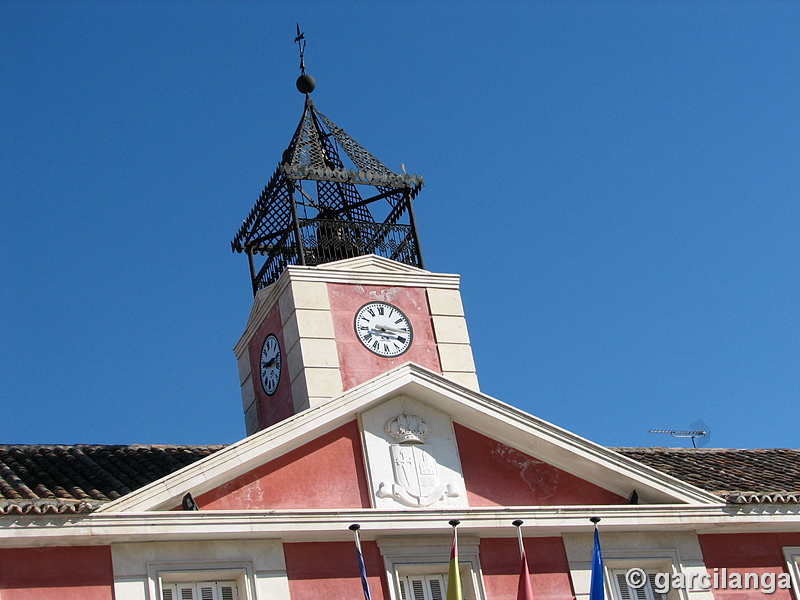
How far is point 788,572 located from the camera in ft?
67.6

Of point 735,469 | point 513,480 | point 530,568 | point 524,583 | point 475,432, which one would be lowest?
point 524,583

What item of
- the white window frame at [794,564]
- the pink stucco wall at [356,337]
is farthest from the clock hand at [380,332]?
the white window frame at [794,564]

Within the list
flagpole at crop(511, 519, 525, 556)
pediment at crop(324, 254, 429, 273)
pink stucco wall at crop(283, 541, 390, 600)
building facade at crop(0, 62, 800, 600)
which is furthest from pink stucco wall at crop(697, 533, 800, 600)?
pediment at crop(324, 254, 429, 273)

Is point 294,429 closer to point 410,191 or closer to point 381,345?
point 381,345

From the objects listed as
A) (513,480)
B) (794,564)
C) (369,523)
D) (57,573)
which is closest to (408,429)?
(513,480)

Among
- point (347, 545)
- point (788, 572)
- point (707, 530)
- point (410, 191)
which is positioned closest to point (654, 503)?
point (707, 530)

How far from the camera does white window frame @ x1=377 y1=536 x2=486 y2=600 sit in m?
18.5

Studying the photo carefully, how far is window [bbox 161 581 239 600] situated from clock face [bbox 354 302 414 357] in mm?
6316

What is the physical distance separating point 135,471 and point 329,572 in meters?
3.02

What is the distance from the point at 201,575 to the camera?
17500mm

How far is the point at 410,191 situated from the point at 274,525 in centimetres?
922

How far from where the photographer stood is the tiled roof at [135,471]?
56.1ft

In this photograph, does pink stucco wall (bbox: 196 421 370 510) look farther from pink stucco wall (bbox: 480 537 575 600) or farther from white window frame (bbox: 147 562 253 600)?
pink stucco wall (bbox: 480 537 575 600)

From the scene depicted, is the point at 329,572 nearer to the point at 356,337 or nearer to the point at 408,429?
the point at 408,429
